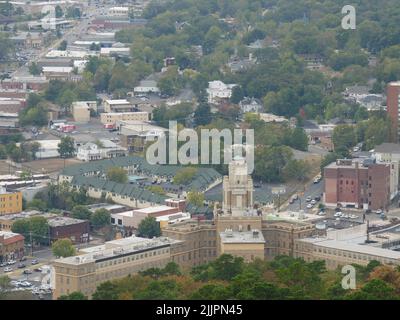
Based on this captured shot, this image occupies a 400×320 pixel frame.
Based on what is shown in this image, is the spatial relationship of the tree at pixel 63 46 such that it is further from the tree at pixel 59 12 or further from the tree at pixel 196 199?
the tree at pixel 196 199

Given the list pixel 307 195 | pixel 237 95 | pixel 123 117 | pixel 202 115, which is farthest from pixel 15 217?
pixel 237 95

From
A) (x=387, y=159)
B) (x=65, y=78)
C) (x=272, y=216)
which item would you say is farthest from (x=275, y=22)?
(x=272, y=216)

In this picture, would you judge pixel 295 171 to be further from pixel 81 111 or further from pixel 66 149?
pixel 81 111

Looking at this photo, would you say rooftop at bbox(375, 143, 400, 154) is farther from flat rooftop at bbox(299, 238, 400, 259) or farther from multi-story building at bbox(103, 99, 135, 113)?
multi-story building at bbox(103, 99, 135, 113)

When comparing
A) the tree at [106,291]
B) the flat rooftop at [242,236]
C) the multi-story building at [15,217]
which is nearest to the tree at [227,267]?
the flat rooftop at [242,236]

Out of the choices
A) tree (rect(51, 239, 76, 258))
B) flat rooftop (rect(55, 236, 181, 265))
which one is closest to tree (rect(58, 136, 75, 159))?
tree (rect(51, 239, 76, 258))
